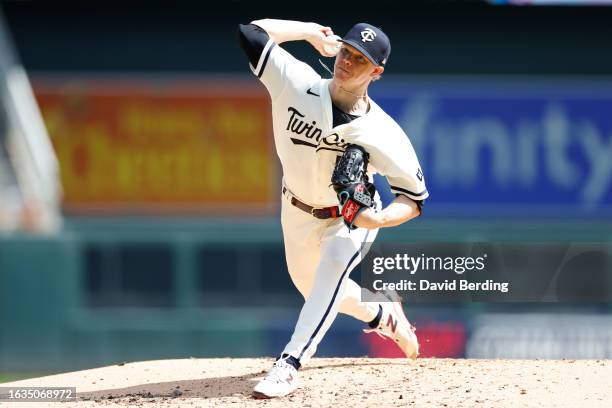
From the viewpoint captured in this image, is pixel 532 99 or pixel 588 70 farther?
pixel 588 70

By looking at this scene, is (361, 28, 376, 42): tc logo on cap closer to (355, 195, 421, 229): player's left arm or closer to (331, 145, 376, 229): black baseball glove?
(331, 145, 376, 229): black baseball glove

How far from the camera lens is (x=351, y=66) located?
15.6ft

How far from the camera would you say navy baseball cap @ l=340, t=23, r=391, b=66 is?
4705 mm

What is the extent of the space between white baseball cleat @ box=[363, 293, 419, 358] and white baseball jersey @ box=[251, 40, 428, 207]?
2.46 feet

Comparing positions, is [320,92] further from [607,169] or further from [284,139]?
[607,169]

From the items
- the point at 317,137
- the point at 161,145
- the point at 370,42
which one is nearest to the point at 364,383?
the point at 317,137

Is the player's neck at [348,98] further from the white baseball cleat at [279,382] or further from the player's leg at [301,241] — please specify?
the white baseball cleat at [279,382]

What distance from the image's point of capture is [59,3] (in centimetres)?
1492

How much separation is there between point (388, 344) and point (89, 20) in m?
7.52

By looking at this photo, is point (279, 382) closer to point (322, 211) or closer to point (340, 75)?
point (322, 211)

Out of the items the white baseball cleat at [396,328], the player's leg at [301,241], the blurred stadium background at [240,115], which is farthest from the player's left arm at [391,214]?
the blurred stadium background at [240,115]

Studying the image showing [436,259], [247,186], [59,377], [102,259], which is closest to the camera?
[59,377]

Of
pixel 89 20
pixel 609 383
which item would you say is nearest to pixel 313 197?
pixel 609 383

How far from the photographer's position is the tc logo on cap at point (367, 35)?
4727 millimetres
